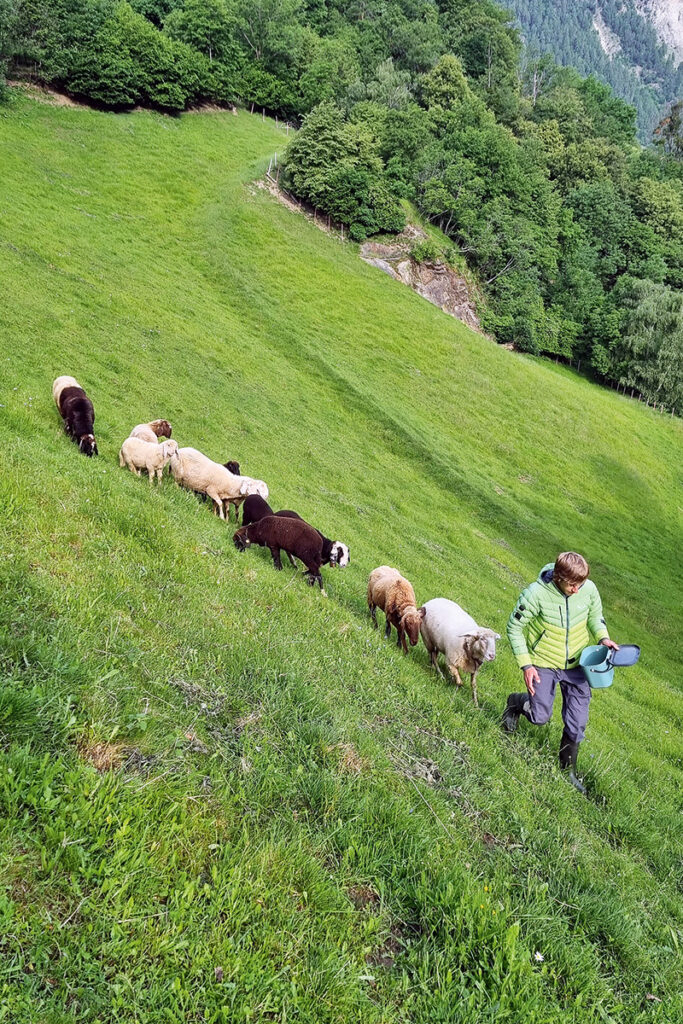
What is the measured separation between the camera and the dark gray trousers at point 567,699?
770cm

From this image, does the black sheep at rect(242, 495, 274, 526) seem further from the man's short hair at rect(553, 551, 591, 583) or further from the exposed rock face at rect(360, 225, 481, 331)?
the exposed rock face at rect(360, 225, 481, 331)

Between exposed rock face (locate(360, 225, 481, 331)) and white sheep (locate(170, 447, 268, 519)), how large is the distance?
41561 mm

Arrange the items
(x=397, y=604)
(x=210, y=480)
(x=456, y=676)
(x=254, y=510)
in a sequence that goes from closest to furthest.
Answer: (x=456, y=676) < (x=397, y=604) < (x=254, y=510) < (x=210, y=480)

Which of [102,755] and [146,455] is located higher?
[102,755]

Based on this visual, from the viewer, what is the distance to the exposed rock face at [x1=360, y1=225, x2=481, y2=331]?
5075cm

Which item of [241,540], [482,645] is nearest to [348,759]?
[482,645]

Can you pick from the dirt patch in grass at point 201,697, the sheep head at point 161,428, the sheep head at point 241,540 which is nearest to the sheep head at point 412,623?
the sheep head at point 241,540

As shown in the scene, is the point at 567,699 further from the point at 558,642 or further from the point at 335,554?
the point at 335,554

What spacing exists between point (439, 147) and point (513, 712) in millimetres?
68059

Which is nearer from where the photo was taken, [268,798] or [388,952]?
[388,952]

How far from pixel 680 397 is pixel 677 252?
29932 mm

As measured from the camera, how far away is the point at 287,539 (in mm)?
12383

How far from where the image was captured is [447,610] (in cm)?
1079

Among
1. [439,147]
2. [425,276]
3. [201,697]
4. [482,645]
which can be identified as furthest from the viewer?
[439,147]
